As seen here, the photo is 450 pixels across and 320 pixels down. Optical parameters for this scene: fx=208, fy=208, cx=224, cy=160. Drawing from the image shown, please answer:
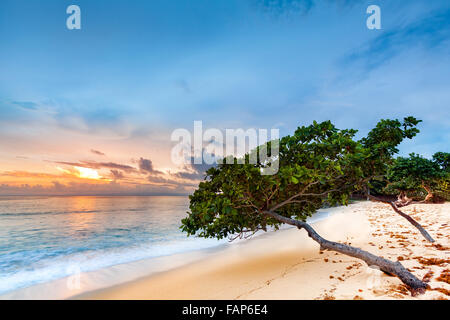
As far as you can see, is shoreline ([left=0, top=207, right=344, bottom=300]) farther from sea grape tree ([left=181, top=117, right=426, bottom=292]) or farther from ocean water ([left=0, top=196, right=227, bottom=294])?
sea grape tree ([left=181, top=117, right=426, bottom=292])

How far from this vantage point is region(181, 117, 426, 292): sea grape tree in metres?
4.69

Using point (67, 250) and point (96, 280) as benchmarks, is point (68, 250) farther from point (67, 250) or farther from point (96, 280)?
point (96, 280)

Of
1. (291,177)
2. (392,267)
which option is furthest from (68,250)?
(392,267)

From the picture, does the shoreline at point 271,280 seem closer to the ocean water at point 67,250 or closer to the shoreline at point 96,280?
the shoreline at point 96,280

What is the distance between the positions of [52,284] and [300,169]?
10.7 m

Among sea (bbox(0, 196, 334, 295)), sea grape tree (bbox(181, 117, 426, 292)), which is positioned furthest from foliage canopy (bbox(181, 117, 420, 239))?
sea (bbox(0, 196, 334, 295))

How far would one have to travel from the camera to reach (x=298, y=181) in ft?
14.9

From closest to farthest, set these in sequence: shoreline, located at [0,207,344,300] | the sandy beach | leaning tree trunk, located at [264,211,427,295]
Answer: leaning tree trunk, located at [264,211,427,295] < the sandy beach < shoreline, located at [0,207,344,300]

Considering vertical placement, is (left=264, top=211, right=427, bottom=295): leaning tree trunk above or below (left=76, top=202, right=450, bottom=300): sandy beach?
above

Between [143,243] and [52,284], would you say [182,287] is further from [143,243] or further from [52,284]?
[143,243]
